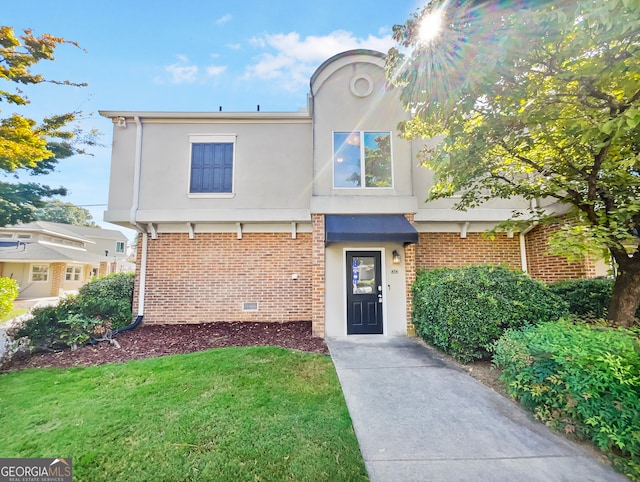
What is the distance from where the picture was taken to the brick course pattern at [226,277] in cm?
891

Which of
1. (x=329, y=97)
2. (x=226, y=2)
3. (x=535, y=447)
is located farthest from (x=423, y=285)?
(x=226, y=2)

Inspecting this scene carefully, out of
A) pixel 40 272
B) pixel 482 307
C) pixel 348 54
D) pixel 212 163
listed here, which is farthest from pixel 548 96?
pixel 40 272

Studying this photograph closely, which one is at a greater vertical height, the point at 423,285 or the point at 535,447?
the point at 423,285

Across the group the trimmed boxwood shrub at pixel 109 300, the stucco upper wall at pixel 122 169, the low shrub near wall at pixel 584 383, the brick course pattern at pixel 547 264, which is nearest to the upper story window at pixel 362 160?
the brick course pattern at pixel 547 264

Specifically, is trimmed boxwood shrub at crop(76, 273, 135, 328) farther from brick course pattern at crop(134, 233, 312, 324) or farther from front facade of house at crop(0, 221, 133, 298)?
front facade of house at crop(0, 221, 133, 298)

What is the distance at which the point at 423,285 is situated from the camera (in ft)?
24.1

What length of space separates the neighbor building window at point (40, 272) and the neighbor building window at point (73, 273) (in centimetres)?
174

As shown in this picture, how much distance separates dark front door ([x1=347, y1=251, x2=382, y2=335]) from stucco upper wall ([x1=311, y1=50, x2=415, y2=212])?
1.87m

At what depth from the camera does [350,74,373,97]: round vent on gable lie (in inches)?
328

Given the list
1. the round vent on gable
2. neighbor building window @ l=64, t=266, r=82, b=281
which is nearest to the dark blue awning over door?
the round vent on gable

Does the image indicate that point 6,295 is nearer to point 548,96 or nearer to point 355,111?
point 355,111

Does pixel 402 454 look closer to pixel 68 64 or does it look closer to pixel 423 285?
pixel 423 285

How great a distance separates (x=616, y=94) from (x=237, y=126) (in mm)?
8928

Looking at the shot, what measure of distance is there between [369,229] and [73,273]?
98.3 feet
